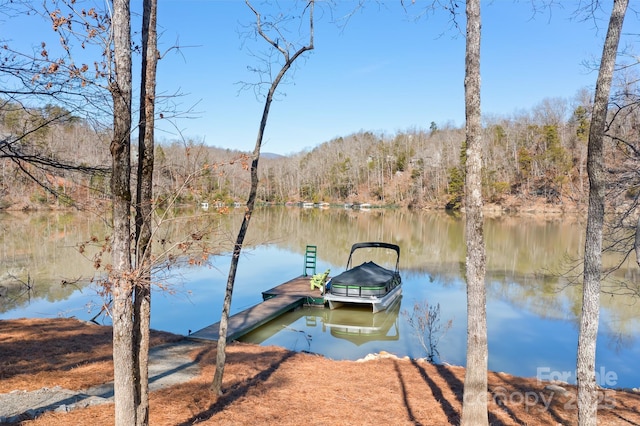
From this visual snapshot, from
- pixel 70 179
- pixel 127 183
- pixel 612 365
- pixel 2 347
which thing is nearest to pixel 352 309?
pixel 612 365

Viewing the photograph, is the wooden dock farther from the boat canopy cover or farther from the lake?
the boat canopy cover

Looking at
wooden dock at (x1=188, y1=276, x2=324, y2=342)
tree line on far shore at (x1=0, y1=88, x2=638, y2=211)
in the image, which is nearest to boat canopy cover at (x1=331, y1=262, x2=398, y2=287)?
wooden dock at (x1=188, y1=276, x2=324, y2=342)

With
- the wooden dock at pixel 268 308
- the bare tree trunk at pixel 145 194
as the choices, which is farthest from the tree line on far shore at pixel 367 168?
the wooden dock at pixel 268 308

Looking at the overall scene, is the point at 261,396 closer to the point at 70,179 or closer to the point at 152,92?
the point at 70,179

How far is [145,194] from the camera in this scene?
3.95 m

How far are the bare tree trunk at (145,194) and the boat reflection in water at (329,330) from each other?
22.5 feet

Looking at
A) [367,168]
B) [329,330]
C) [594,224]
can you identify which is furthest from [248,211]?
[367,168]

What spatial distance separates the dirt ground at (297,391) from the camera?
16.9 ft

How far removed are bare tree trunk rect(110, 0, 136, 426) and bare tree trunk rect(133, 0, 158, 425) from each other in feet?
1.00

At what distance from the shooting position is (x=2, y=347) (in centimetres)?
739

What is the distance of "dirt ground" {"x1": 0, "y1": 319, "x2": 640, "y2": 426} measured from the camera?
515 centimetres

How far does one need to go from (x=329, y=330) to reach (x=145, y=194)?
9.62m

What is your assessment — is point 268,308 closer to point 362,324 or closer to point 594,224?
point 362,324

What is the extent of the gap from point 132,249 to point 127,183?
0.59 m
